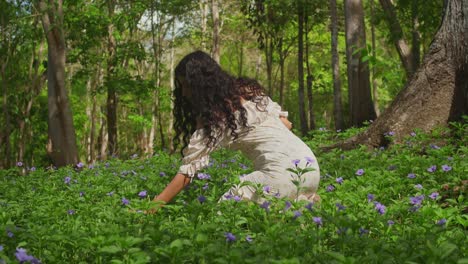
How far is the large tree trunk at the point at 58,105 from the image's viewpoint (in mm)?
10953

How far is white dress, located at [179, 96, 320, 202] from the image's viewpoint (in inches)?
163

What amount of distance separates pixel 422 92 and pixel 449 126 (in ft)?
1.85

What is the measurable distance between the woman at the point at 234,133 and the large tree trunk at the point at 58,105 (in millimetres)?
7227

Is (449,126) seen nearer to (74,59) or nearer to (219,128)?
(219,128)

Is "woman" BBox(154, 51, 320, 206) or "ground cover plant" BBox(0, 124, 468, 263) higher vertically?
"woman" BBox(154, 51, 320, 206)

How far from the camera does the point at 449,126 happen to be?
22.5 ft

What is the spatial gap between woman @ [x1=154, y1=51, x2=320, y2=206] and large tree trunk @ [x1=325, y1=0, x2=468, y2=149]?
3.14 m

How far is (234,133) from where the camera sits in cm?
426

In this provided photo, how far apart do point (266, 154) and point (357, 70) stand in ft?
26.5

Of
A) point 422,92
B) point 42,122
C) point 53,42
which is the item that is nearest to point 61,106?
point 53,42

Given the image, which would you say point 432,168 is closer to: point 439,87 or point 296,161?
point 296,161

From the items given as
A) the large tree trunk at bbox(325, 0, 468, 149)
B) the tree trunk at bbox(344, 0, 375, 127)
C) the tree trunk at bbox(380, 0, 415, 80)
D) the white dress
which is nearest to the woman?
the white dress

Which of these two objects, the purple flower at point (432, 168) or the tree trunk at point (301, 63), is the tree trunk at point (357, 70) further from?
the tree trunk at point (301, 63)

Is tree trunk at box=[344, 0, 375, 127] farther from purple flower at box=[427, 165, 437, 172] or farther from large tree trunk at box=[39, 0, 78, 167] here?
purple flower at box=[427, 165, 437, 172]
